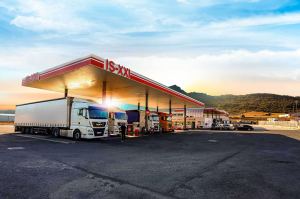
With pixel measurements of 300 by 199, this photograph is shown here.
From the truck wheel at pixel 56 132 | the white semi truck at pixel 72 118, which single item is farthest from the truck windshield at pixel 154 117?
the truck wheel at pixel 56 132

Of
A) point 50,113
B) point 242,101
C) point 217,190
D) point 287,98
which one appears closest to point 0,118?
point 50,113

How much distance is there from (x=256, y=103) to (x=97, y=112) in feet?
498

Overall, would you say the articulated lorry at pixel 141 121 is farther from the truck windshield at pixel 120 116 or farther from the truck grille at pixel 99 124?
the truck grille at pixel 99 124

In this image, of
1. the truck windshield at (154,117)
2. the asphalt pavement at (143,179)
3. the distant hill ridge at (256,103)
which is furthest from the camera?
the distant hill ridge at (256,103)

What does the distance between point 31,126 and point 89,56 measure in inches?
490

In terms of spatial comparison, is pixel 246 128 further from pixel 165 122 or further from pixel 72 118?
pixel 72 118

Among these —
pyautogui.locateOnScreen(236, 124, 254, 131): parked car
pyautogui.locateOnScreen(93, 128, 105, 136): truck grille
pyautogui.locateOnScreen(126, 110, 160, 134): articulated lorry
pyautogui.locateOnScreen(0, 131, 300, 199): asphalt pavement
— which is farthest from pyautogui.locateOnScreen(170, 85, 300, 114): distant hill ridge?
pyautogui.locateOnScreen(0, 131, 300, 199): asphalt pavement

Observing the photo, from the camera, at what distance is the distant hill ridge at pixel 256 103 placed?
147750 millimetres

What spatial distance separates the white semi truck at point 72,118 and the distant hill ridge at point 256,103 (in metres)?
133

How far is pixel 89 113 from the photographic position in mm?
20219

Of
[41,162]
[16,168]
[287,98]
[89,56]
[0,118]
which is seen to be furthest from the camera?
[287,98]

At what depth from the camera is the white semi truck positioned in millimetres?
20203

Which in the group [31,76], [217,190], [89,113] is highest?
[31,76]

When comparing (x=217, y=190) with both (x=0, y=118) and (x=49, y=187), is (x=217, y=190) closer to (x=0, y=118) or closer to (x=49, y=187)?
(x=49, y=187)
